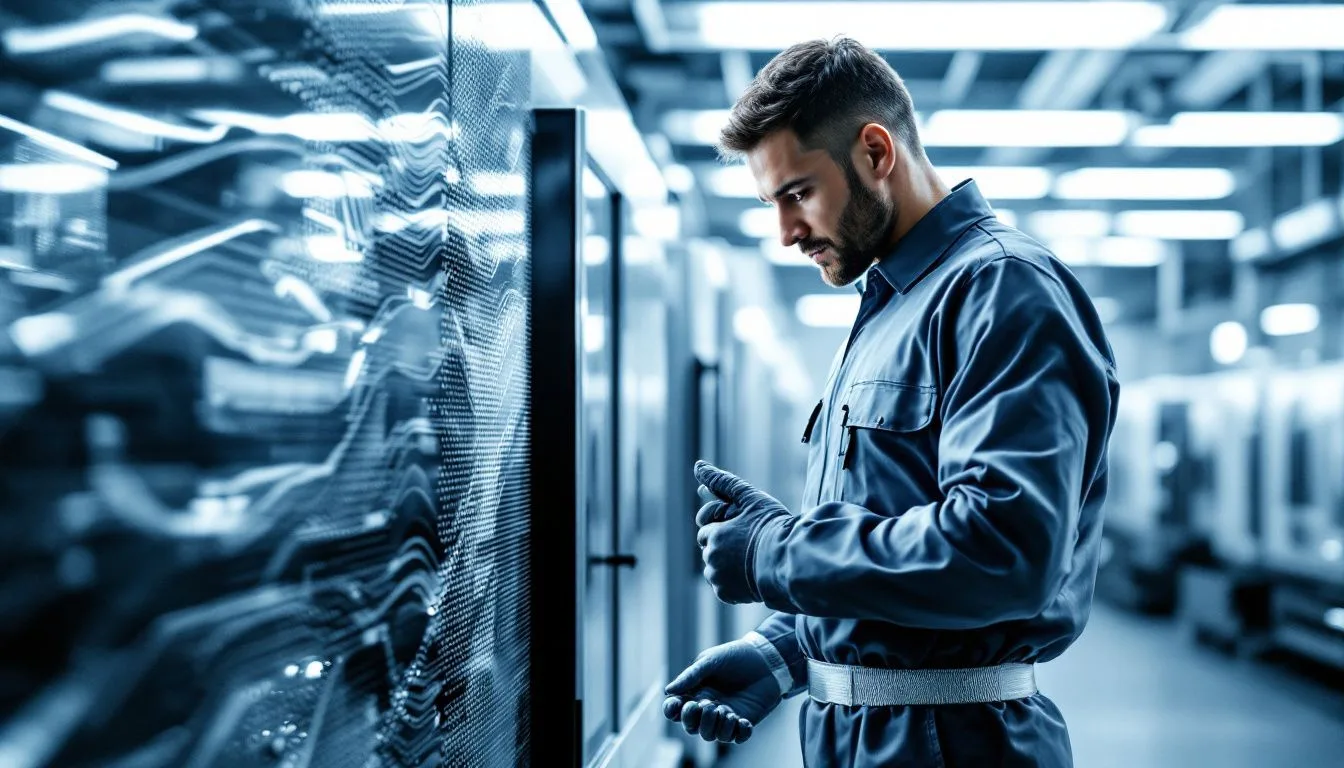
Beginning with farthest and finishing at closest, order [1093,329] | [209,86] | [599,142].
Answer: [599,142], [1093,329], [209,86]

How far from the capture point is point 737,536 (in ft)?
4.44

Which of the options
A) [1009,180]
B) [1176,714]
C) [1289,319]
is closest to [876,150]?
[1176,714]

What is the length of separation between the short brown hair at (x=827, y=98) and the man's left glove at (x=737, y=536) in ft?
1.59

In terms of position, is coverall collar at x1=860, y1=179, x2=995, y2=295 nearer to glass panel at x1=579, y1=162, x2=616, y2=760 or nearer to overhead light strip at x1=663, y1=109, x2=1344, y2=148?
glass panel at x1=579, y1=162, x2=616, y2=760

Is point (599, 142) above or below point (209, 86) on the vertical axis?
above

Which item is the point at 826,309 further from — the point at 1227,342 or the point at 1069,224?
the point at 1227,342

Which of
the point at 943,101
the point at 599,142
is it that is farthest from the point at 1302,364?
the point at 599,142

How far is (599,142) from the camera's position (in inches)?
82.1

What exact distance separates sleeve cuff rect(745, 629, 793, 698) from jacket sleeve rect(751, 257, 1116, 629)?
1.27 feet

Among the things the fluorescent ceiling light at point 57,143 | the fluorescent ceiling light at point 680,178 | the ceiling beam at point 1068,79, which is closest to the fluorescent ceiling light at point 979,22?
the ceiling beam at point 1068,79

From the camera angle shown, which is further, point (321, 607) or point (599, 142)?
point (599, 142)

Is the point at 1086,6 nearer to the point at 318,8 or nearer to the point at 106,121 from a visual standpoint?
the point at 318,8

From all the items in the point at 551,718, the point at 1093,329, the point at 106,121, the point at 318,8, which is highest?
the point at 318,8

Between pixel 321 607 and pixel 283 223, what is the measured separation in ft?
1.13
